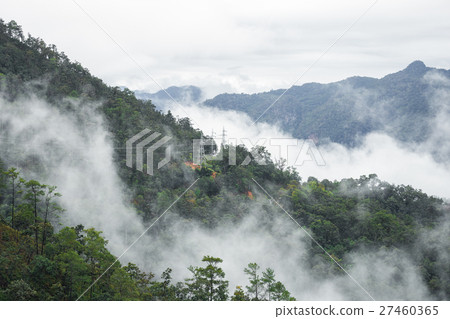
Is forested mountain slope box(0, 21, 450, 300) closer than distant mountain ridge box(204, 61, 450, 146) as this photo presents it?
Yes

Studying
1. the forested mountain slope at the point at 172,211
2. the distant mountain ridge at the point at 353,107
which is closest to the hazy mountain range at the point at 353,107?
the distant mountain ridge at the point at 353,107

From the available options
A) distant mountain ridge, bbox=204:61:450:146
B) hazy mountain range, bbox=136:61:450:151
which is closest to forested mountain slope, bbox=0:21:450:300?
hazy mountain range, bbox=136:61:450:151

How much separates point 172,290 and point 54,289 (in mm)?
3753

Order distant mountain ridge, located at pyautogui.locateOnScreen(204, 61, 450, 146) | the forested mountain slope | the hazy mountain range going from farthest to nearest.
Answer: distant mountain ridge, located at pyautogui.locateOnScreen(204, 61, 450, 146)
the hazy mountain range
the forested mountain slope

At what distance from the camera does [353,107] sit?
11762cm

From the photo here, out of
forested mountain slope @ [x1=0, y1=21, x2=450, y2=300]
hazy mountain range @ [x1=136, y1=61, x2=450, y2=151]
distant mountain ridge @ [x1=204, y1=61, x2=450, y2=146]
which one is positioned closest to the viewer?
forested mountain slope @ [x1=0, y1=21, x2=450, y2=300]

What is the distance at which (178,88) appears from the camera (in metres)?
107

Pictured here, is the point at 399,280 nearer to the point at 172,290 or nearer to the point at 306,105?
the point at 172,290

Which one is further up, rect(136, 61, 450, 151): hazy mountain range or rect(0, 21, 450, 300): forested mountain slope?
rect(136, 61, 450, 151): hazy mountain range

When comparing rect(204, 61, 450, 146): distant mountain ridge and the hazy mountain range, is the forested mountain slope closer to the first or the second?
the hazy mountain range

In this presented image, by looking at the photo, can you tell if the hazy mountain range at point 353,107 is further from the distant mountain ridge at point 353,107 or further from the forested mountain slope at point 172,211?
the forested mountain slope at point 172,211

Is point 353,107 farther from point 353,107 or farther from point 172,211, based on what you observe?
point 172,211

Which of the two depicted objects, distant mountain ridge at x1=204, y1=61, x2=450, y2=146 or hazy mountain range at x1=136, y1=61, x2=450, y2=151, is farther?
distant mountain ridge at x1=204, y1=61, x2=450, y2=146

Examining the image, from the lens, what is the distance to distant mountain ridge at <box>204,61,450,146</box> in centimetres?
10656
